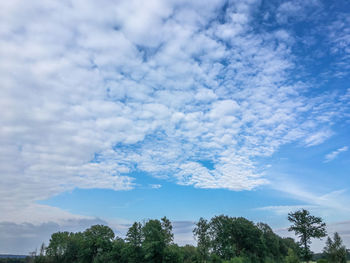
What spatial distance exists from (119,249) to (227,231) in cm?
3641

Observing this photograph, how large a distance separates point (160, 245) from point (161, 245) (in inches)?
13.2

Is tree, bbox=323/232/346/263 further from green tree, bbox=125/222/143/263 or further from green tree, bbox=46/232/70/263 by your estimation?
green tree, bbox=46/232/70/263

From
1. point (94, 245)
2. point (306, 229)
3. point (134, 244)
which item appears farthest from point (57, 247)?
point (306, 229)

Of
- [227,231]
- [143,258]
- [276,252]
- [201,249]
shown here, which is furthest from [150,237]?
[276,252]

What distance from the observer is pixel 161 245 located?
7381 cm

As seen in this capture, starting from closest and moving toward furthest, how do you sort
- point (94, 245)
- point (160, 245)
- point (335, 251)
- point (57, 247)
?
point (335, 251), point (160, 245), point (94, 245), point (57, 247)

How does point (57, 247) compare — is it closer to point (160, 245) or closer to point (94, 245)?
point (94, 245)

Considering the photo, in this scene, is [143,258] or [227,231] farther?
[227,231]

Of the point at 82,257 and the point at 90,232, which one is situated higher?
the point at 90,232

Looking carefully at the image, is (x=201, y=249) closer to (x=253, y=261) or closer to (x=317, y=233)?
(x=253, y=261)

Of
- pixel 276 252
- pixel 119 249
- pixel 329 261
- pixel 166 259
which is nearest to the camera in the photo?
pixel 329 261

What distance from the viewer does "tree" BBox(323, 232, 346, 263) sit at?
56541 millimetres

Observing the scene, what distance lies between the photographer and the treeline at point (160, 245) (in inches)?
2950

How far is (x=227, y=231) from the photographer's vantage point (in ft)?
300
